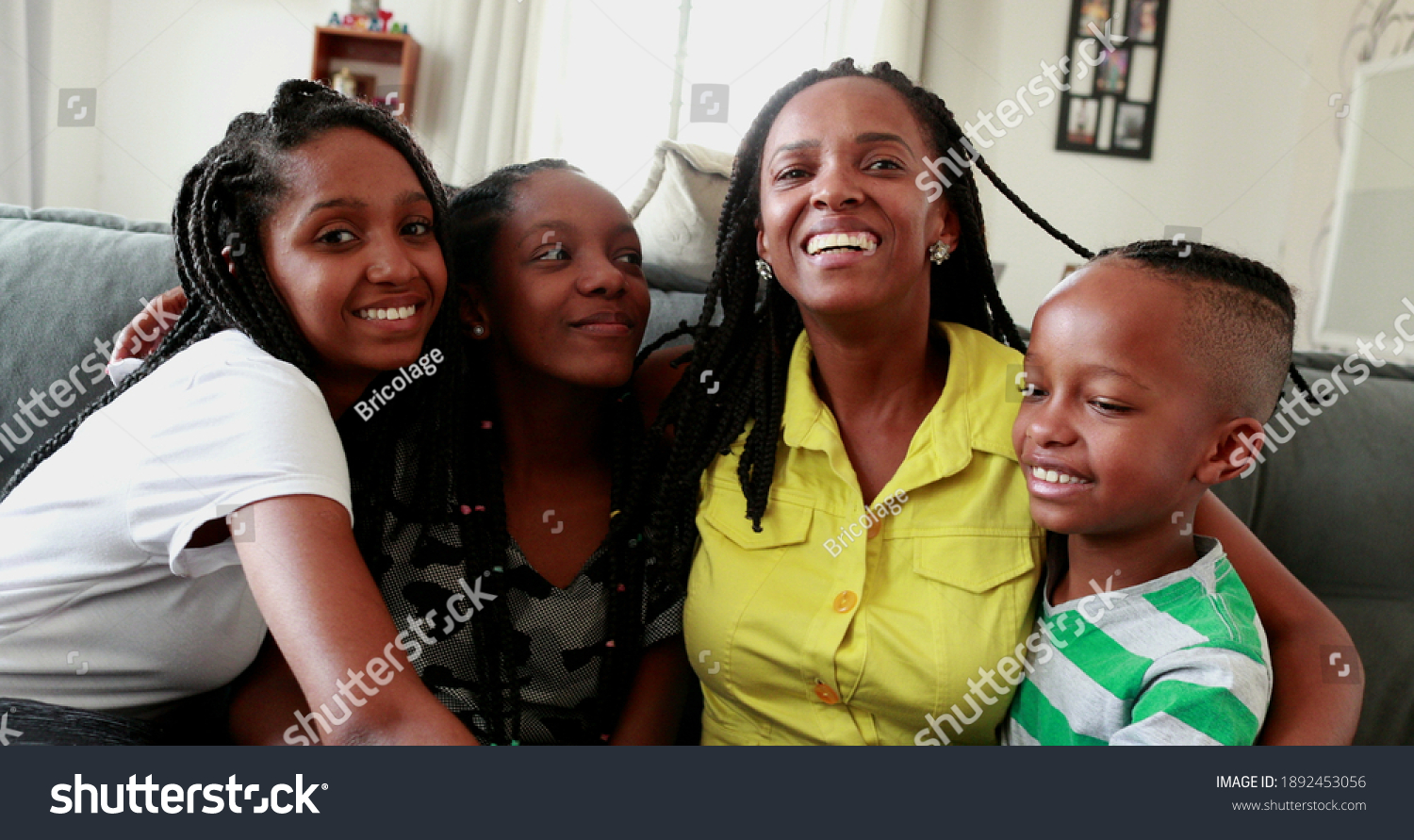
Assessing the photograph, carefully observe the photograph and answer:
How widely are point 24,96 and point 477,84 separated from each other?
1411 mm

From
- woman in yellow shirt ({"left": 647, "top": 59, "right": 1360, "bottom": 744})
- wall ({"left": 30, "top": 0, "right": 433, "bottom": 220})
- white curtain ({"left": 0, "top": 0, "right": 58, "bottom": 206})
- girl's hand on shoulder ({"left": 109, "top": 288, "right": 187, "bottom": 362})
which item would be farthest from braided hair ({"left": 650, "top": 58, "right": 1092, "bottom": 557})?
wall ({"left": 30, "top": 0, "right": 433, "bottom": 220})

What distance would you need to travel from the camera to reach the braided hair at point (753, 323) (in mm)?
1131

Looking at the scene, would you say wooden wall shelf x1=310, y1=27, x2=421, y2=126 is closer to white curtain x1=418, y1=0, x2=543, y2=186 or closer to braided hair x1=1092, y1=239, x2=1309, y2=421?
white curtain x1=418, y1=0, x2=543, y2=186

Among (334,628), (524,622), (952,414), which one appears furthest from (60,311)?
(952,414)

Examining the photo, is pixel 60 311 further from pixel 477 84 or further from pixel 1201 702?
pixel 477 84

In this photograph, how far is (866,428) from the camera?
3.76ft

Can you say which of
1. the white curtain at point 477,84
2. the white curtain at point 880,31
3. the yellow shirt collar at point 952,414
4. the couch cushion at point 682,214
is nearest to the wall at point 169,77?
the white curtain at point 477,84

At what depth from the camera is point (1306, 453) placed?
1312 mm

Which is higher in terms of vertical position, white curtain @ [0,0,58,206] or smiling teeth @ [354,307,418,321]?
white curtain @ [0,0,58,206]

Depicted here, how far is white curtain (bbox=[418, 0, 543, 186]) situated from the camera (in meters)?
3.79

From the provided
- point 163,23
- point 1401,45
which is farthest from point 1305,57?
point 163,23

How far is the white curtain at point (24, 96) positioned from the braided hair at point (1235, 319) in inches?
132

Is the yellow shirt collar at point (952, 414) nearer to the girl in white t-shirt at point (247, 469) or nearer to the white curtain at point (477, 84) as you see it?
the girl in white t-shirt at point (247, 469)
